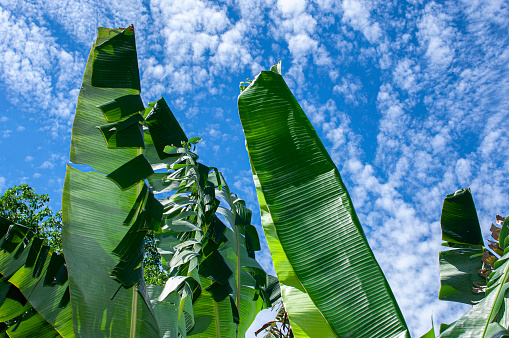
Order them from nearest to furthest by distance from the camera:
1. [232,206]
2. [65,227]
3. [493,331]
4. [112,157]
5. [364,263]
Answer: [493,331] → [364,263] → [65,227] → [112,157] → [232,206]

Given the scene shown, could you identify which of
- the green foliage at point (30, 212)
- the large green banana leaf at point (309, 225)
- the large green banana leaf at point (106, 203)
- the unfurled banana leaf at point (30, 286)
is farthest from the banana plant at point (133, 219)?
the green foliage at point (30, 212)

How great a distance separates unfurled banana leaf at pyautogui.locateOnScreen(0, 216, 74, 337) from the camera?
10.5ft

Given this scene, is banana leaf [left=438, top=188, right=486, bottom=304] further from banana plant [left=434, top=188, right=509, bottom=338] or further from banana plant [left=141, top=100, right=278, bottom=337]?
banana plant [left=141, top=100, right=278, bottom=337]

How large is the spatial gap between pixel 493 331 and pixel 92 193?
2746 mm

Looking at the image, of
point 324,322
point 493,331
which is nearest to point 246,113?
point 324,322

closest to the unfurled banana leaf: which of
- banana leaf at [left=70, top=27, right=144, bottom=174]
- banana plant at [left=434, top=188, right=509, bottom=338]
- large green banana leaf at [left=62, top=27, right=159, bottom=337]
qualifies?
large green banana leaf at [left=62, top=27, right=159, bottom=337]

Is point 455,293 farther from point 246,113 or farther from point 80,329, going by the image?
point 80,329

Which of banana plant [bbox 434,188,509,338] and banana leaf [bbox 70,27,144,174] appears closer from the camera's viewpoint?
banana plant [bbox 434,188,509,338]

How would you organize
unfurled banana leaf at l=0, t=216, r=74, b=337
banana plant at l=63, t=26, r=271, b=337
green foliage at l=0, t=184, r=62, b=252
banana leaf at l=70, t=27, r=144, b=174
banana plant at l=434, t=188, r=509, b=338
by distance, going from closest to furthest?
banana plant at l=434, t=188, r=509, b=338 < banana plant at l=63, t=26, r=271, b=337 < banana leaf at l=70, t=27, r=144, b=174 < unfurled banana leaf at l=0, t=216, r=74, b=337 < green foliage at l=0, t=184, r=62, b=252

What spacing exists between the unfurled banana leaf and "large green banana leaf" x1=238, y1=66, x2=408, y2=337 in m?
2.02

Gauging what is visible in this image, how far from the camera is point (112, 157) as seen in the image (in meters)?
3.15

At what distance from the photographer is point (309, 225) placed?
6.51 feet

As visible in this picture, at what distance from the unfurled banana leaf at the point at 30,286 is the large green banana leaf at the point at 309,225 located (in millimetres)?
2017

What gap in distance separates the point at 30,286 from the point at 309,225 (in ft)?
9.10
